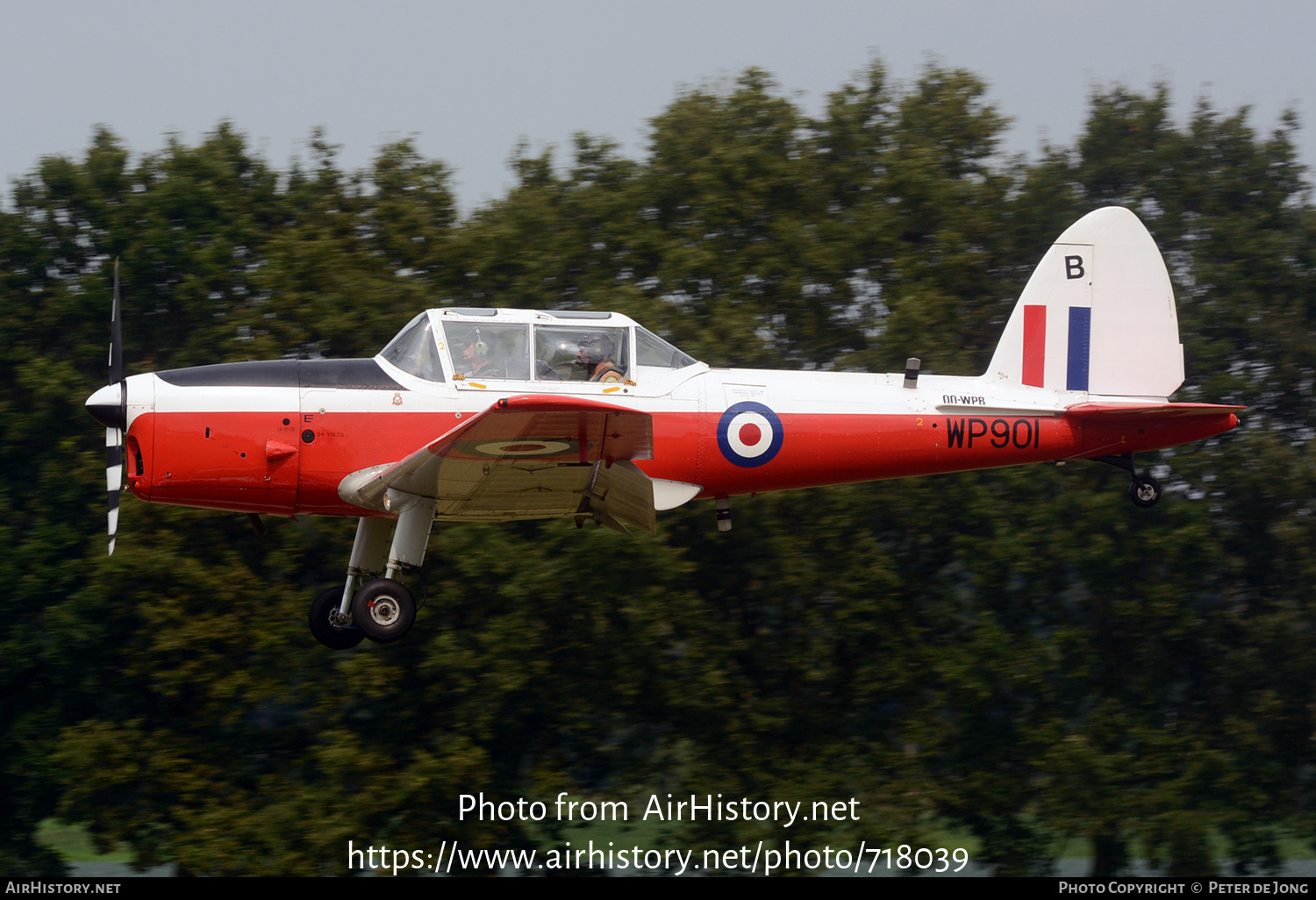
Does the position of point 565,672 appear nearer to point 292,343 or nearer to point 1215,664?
point 292,343

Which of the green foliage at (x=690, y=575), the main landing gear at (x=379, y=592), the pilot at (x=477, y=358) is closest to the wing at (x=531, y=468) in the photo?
the main landing gear at (x=379, y=592)

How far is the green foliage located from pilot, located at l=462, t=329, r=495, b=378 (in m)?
5.89

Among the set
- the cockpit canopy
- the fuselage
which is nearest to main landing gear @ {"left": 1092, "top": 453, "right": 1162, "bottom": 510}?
the fuselage

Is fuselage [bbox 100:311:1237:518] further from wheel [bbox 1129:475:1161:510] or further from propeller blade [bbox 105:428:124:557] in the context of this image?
wheel [bbox 1129:475:1161:510]

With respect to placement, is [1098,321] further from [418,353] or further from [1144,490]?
[418,353]

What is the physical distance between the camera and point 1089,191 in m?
19.5

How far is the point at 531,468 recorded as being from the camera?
834cm

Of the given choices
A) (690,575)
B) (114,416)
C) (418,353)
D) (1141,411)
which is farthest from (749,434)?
(690,575)

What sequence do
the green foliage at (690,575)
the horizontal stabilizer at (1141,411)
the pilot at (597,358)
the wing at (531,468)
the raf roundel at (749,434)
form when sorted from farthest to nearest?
the green foliage at (690,575)
the horizontal stabilizer at (1141,411)
the raf roundel at (749,434)
the pilot at (597,358)
the wing at (531,468)

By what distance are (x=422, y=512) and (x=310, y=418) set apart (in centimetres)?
95

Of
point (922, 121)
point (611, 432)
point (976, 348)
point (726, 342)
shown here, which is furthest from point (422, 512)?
point (922, 121)

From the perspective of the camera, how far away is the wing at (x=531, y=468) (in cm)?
748

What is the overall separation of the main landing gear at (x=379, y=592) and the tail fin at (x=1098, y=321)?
4631mm

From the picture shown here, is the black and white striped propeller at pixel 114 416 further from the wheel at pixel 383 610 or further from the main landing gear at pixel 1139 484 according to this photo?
the main landing gear at pixel 1139 484
